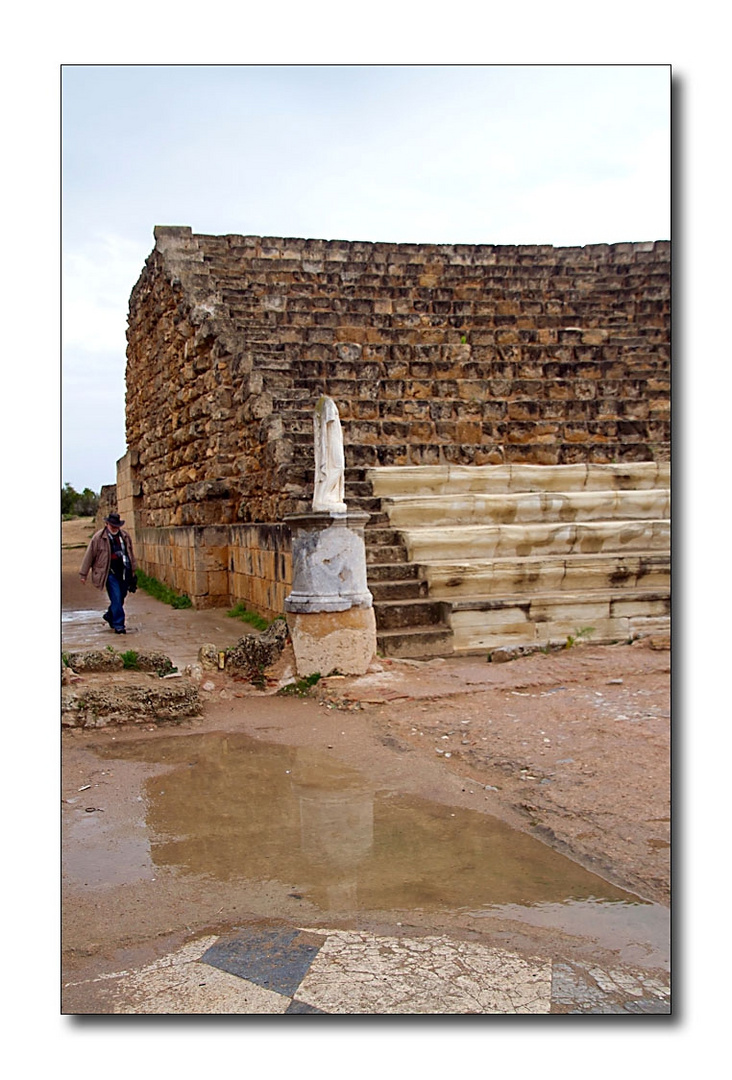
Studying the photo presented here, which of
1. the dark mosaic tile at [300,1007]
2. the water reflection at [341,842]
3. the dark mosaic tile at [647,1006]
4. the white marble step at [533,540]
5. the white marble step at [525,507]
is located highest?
the white marble step at [525,507]

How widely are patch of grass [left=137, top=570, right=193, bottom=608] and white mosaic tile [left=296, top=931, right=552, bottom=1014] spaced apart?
9645 millimetres

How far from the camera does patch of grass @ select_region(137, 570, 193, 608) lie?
12.5 m

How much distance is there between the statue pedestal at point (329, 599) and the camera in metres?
7.28

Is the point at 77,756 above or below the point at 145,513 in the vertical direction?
below

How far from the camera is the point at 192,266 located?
14578 millimetres

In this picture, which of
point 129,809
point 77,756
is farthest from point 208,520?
point 129,809

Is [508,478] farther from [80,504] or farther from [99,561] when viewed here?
[80,504]

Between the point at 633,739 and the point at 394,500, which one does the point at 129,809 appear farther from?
the point at 394,500

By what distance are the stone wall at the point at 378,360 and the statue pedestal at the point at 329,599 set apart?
209 cm

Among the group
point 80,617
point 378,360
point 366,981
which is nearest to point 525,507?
point 378,360

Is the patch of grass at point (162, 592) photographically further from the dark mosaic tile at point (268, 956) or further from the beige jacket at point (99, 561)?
the dark mosaic tile at point (268, 956)

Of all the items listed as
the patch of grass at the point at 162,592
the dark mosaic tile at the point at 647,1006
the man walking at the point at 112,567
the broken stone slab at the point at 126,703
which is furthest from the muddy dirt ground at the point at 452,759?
the patch of grass at the point at 162,592

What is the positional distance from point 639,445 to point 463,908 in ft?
28.3

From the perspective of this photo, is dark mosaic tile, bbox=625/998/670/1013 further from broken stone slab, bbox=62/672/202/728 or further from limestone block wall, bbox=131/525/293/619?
limestone block wall, bbox=131/525/293/619
